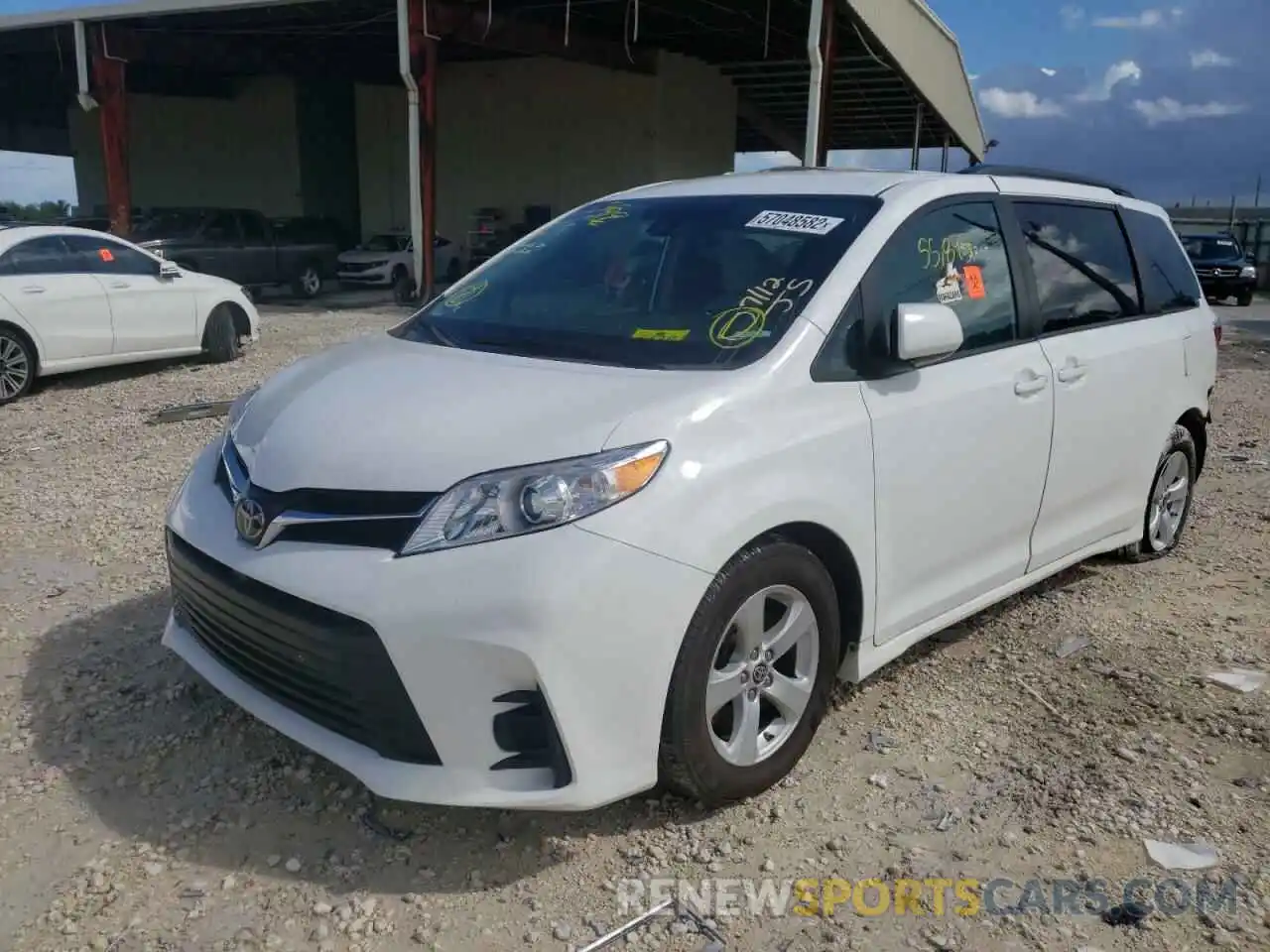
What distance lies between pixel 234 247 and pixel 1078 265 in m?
17.8

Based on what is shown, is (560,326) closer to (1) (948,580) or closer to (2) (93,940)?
(1) (948,580)

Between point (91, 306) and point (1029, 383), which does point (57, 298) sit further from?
point (1029, 383)

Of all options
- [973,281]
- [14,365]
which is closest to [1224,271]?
[973,281]

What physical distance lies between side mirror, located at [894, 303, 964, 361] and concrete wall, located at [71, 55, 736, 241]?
69.2 feet

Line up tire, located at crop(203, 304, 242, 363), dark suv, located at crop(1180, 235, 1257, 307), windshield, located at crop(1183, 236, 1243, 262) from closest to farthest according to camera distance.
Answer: tire, located at crop(203, 304, 242, 363) < dark suv, located at crop(1180, 235, 1257, 307) < windshield, located at crop(1183, 236, 1243, 262)

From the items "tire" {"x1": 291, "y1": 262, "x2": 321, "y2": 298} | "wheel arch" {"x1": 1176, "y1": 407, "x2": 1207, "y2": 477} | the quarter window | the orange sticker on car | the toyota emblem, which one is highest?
the orange sticker on car

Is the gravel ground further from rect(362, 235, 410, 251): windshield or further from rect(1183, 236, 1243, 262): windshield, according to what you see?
rect(1183, 236, 1243, 262): windshield

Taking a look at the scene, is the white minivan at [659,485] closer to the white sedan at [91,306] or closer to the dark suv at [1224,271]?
the white sedan at [91,306]

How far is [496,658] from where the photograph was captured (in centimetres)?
251

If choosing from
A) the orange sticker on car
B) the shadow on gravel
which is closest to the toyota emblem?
the shadow on gravel

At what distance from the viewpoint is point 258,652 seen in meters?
2.89

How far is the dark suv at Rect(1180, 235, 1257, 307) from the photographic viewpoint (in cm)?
2338

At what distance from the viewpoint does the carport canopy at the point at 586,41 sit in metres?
18.2

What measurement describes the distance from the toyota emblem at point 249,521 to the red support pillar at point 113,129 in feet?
60.5
